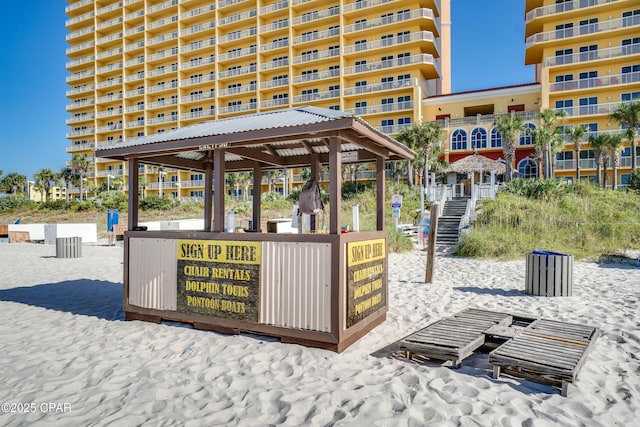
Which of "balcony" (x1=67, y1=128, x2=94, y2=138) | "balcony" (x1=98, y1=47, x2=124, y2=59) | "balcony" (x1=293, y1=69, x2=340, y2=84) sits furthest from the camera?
"balcony" (x1=67, y1=128, x2=94, y2=138)

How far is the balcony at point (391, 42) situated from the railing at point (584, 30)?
368 inches

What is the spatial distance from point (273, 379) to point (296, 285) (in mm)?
1263

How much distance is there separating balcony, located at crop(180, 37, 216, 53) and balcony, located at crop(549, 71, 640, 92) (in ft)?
131

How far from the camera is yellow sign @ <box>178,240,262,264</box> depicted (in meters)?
5.51

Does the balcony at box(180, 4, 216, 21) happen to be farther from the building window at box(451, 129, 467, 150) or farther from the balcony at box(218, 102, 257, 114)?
the building window at box(451, 129, 467, 150)

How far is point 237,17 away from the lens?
53094mm

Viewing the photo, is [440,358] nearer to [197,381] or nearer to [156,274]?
[197,381]

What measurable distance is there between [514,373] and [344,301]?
1910 millimetres

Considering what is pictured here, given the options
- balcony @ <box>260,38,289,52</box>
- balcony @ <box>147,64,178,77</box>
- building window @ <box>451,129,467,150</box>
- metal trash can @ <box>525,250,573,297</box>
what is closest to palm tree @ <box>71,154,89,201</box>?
balcony @ <box>147,64,178,77</box>

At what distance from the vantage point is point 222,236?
5766mm

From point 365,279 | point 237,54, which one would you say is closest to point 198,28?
point 237,54

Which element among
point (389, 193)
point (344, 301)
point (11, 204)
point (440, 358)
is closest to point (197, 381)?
point (344, 301)

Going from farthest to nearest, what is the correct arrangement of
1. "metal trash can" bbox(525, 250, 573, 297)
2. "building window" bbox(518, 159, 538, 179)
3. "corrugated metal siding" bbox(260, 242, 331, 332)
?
"building window" bbox(518, 159, 538, 179) < "metal trash can" bbox(525, 250, 573, 297) < "corrugated metal siding" bbox(260, 242, 331, 332)

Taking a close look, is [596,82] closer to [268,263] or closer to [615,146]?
[615,146]
